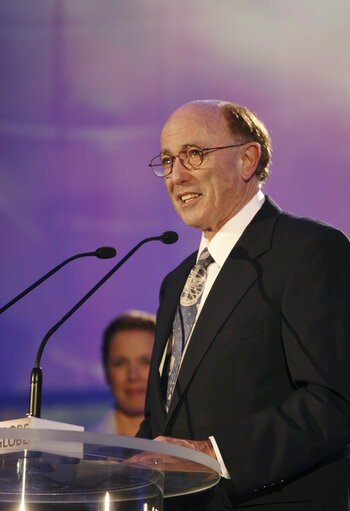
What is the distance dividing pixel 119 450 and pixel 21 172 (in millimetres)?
2599

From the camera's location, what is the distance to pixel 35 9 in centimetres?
392

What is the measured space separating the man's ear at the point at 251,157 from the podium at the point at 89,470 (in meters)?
1.35

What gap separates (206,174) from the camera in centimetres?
258

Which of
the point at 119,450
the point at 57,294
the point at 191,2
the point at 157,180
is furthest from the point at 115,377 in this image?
the point at 119,450

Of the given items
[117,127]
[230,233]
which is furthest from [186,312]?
[117,127]

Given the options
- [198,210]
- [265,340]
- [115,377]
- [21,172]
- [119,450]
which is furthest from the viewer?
[21,172]

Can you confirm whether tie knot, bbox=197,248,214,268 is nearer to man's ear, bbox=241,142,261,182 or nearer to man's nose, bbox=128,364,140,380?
man's ear, bbox=241,142,261,182

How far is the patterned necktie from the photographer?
2.32 metres

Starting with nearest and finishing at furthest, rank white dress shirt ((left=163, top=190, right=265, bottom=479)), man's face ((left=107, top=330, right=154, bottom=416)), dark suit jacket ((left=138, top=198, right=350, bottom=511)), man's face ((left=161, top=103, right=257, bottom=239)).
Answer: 1. dark suit jacket ((left=138, top=198, right=350, bottom=511))
2. white dress shirt ((left=163, top=190, right=265, bottom=479))
3. man's face ((left=161, top=103, right=257, bottom=239))
4. man's face ((left=107, top=330, right=154, bottom=416))

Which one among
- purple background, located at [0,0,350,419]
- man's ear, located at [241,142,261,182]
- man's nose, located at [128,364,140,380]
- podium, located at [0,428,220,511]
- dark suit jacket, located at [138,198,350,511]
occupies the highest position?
purple background, located at [0,0,350,419]

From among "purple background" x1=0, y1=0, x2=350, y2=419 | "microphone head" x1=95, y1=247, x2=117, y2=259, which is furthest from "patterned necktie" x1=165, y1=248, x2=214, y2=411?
"purple background" x1=0, y1=0, x2=350, y2=419

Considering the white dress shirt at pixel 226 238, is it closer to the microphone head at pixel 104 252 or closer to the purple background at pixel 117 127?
the microphone head at pixel 104 252

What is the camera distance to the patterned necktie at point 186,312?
91.4 inches

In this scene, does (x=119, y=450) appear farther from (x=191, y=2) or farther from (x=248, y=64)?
(x=191, y=2)
